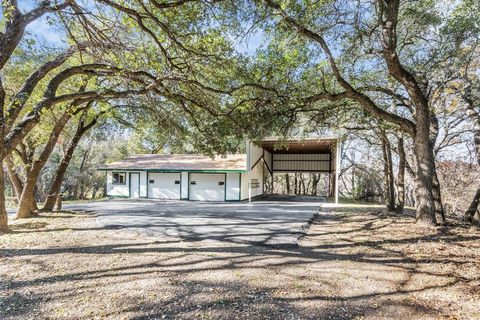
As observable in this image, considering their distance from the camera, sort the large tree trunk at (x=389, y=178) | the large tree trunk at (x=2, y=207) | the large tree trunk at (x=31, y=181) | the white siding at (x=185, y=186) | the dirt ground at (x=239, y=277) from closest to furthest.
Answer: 1. the dirt ground at (x=239, y=277)
2. the large tree trunk at (x=2, y=207)
3. the large tree trunk at (x=31, y=181)
4. the large tree trunk at (x=389, y=178)
5. the white siding at (x=185, y=186)

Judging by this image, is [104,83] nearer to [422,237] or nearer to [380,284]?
[380,284]

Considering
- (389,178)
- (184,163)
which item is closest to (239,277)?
(389,178)

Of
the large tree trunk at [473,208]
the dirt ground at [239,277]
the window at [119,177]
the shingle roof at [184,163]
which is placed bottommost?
the dirt ground at [239,277]

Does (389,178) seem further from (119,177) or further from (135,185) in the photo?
(119,177)

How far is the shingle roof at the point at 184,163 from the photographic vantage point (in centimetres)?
1682

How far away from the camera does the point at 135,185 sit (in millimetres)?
18672

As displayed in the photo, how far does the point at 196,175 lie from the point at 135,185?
4458mm

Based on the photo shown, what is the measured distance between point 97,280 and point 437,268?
4.87 m

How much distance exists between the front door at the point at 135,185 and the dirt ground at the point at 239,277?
12.5 metres

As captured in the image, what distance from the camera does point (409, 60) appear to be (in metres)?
8.09

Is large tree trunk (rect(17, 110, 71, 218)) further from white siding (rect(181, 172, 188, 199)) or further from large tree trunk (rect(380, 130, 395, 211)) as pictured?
large tree trunk (rect(380, 130, 395, 211))

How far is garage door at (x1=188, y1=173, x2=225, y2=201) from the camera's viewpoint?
17062mm

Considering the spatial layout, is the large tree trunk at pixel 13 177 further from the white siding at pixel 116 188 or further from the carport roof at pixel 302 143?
the white siding at pixel 116 188

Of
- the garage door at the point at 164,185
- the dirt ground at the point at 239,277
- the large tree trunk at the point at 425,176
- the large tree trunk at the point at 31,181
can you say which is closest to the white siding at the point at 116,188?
the garage door at the point at 164,185
